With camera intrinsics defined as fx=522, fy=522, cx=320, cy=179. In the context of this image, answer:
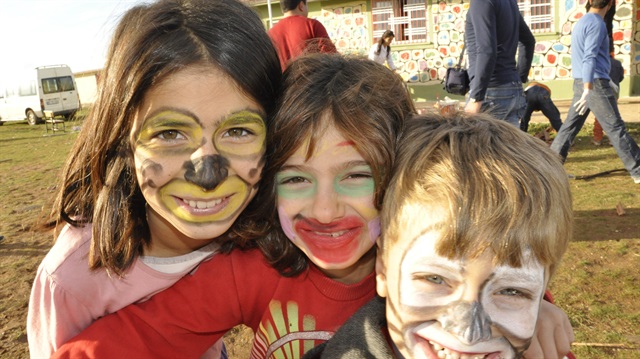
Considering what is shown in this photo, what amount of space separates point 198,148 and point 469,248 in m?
0.87

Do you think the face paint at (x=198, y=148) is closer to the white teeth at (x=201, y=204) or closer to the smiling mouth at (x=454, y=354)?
the white teeth at (x=201, y=204)

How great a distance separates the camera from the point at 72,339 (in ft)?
5.40

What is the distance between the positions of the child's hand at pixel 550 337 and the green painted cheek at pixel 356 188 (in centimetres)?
68

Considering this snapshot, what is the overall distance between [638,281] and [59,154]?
12312mm

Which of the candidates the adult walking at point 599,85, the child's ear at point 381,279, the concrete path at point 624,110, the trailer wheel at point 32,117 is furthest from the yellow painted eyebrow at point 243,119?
the trailer wheel at point 32,117

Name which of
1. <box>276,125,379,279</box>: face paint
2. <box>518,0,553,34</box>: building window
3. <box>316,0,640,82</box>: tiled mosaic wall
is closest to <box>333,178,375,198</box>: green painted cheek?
<box>276,125,379,279</box>: face paint

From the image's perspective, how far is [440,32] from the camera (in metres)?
13.1

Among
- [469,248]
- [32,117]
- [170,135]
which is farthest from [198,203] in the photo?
[32,117]

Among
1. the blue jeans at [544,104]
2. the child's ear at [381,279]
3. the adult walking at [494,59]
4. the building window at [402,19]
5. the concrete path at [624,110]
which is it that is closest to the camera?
the child's ear at [381,279]

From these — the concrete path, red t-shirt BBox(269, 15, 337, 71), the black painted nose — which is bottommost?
the concrete path

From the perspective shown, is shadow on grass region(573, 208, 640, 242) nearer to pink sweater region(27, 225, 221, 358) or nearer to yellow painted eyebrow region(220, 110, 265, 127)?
yellow painted eyebrow region(220, 110, 265, 127)

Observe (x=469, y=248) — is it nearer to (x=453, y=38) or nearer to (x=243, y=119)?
(x=243, y=119)

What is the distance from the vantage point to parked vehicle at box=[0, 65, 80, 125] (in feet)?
66.8

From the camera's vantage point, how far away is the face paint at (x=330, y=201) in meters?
1.66
